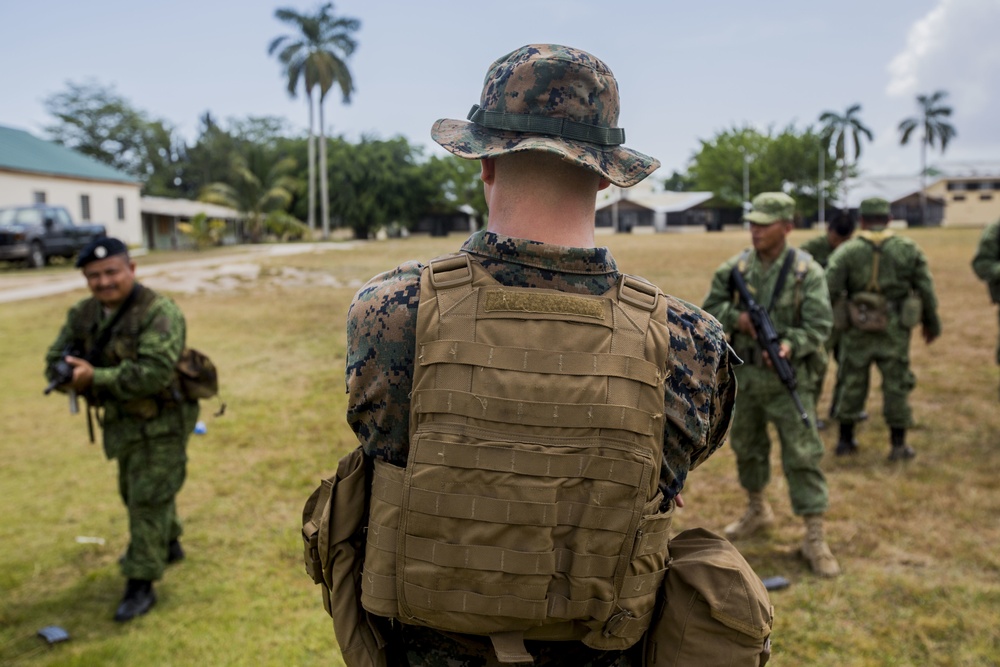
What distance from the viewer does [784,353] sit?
4469 millimetres

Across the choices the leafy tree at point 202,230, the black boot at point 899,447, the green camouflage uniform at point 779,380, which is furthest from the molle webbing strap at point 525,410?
the leafy tree at point 202,230

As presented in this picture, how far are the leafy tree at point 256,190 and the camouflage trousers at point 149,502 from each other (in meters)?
38.9

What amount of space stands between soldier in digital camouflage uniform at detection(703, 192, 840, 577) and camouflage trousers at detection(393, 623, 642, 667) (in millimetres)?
2997

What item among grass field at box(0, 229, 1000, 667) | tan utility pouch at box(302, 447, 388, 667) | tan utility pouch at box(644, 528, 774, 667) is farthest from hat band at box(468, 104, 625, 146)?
grass field at box(0, 229, 1000, 667)

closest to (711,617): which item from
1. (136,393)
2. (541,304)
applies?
(541,304)

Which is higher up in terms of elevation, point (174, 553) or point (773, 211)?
point (773, 211)

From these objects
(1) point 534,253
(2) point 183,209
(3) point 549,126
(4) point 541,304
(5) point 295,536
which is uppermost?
(2) point 183,209

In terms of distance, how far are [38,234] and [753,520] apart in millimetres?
21573

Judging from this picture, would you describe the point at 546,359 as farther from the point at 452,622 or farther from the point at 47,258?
the point at 47,258

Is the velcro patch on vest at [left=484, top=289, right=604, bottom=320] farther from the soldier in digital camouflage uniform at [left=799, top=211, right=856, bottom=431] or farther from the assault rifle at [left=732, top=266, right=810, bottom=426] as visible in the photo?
the soldier in digital camouflage uniform at [left=799, top=211, right=856, bottom=431]

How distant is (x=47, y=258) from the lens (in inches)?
872

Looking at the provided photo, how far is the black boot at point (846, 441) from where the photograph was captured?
253 inches

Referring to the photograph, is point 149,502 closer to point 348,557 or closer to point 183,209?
point 348,557

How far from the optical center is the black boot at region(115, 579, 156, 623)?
4.18 m
